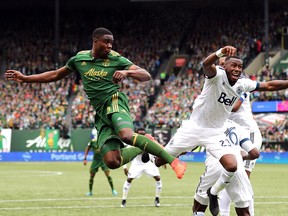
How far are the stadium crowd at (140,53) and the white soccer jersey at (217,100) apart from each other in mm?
34908

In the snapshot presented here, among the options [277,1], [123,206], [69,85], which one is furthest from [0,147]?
[123,206]

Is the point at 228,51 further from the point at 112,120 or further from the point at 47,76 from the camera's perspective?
the point at 47,76

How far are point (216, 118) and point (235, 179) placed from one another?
108 cm

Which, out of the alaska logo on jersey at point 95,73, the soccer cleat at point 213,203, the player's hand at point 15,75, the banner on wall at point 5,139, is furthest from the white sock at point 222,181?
the banner on wall at point 5,139

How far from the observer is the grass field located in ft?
59.5

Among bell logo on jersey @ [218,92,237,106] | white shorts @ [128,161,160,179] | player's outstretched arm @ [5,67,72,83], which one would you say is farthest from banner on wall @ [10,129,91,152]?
bell logo on jersey @ [218,92,237,106]

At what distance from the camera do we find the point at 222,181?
11.9 m

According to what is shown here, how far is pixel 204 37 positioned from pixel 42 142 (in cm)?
1642

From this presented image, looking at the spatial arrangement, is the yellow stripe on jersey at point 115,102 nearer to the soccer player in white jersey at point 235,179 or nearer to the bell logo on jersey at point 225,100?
the bell logo on jersey at point 225,100

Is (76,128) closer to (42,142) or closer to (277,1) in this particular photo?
(42,142)

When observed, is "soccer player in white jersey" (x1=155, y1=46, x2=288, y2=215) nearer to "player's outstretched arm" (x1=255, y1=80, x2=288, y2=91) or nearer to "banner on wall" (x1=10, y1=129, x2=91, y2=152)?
"player's outstretched arm" (x1=255, y1=80, x2=288, y2=91)

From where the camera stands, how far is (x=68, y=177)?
108 ft

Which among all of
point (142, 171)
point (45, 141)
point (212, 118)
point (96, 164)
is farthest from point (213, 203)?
point (45, 141)

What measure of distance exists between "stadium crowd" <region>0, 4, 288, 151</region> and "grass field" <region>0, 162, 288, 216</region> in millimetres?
17386
